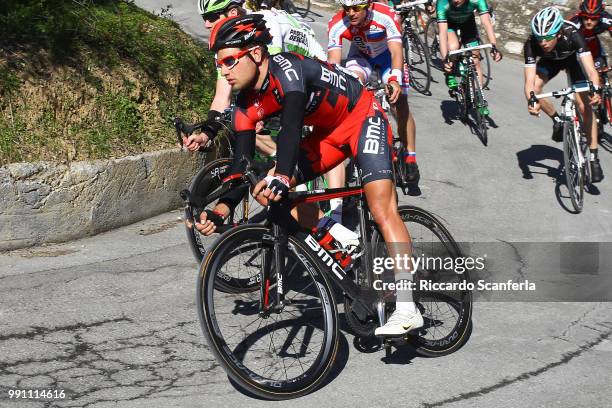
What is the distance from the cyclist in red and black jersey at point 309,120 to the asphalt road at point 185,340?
1.50 feet

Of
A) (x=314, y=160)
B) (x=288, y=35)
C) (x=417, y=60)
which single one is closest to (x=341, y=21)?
(x=288, y=35)

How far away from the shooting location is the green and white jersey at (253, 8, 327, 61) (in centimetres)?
739

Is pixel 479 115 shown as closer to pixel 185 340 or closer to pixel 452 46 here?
pixel 452 46

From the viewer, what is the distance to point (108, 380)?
17.2 ft

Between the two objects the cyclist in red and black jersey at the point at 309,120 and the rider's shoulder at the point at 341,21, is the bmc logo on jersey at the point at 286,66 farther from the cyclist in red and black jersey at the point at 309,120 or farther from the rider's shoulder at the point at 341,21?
the rider's shoulder at the point at 341,21

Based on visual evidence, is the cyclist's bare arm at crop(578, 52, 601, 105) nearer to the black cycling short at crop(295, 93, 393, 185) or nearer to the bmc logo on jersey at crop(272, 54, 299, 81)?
the black cycling short at crop(295, 93, 393, 185)

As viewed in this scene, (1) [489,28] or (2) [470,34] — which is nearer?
(1) [489,28]

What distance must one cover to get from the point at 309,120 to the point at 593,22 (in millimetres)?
6897

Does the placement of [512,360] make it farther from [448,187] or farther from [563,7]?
[563,7]

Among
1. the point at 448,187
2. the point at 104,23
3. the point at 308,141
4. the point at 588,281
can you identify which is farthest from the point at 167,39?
the point at 588,281

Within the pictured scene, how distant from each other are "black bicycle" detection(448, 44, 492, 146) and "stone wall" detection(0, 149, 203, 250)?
15.3 feet

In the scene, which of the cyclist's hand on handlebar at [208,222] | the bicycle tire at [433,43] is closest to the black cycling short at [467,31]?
the bicycle tire at [433,43]

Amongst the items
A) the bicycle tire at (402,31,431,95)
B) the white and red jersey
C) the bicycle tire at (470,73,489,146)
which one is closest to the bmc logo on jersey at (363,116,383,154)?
the white and red jersey

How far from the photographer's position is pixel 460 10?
12.6 meters
